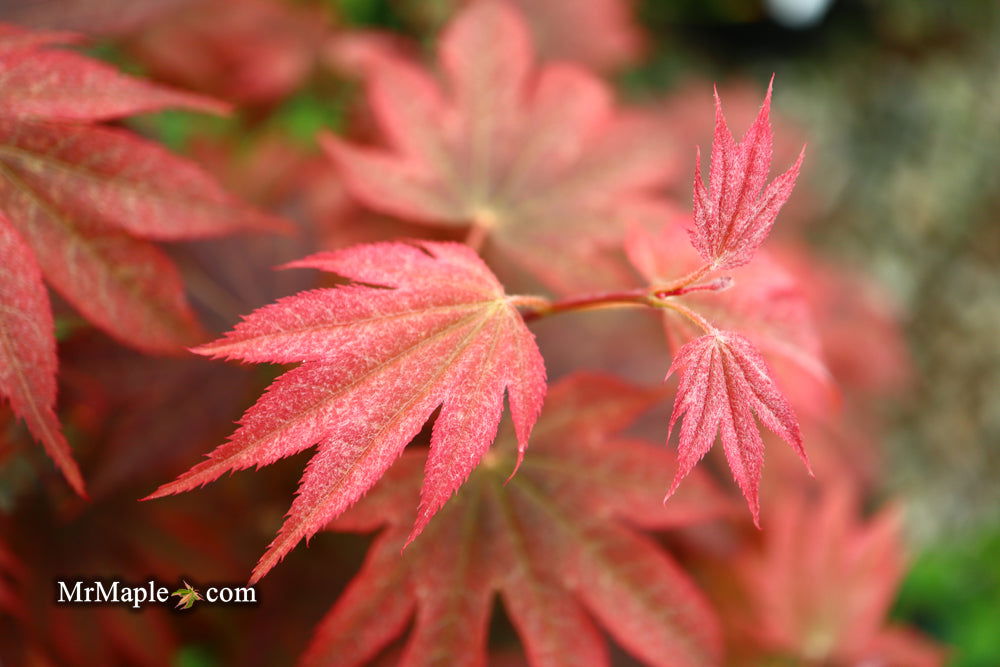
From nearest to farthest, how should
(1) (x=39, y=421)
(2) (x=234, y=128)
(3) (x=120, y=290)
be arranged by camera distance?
(1) (x=39, y=421)
(3) (x=120, y=290)
(2) (x=234, y=128)

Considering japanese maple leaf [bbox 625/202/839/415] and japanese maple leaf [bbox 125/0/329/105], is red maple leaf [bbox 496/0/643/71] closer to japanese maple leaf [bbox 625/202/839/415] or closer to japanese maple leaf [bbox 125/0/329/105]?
japanese maple leaf [bbox 125/0/329/105]

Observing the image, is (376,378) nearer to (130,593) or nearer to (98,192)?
(98,192)

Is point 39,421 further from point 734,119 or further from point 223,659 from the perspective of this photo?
point 734,119

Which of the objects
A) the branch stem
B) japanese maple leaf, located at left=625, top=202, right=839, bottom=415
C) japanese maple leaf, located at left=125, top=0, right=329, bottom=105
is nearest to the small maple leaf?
the branch stem

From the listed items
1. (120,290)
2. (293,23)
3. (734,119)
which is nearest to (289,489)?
(120,290)

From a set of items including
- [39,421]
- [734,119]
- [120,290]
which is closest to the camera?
[39,421]

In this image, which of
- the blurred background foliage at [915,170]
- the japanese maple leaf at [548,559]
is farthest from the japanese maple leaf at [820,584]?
the blurred background foliage at [915,170]

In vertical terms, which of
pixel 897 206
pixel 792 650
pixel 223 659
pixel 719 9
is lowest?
pixel 223 659

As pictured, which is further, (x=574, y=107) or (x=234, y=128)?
(x=234, y=128)
